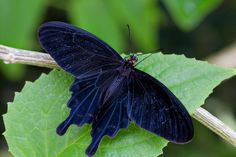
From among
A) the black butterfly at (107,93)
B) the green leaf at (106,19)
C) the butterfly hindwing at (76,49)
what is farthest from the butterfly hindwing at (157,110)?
the green leaf at (106,19)

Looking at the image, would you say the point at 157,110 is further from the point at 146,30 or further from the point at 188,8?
the point at 146,30

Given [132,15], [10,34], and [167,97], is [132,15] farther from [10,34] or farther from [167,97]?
[167,97]

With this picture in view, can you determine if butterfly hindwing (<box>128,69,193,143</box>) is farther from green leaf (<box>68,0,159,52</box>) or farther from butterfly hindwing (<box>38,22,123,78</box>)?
green leaf (<box>68,0,159,52</box>)

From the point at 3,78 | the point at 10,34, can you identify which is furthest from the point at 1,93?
the point at 10,34

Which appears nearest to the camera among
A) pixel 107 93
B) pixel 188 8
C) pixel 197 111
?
pixel 197 111

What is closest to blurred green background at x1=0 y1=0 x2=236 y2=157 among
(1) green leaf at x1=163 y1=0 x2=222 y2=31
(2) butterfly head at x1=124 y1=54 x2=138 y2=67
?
(1) green leaf at x1=163 y1=0 x2=222 y2=31

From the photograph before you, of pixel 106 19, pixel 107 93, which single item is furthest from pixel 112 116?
pixel 106 19
